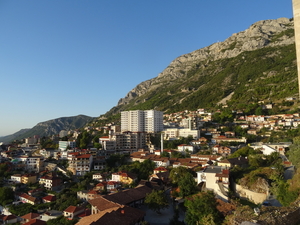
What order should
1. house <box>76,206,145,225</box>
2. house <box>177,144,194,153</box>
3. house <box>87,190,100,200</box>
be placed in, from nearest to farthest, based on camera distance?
house <box>76,206,145,225</box> < house <box>87,190,100,200</box> < house <box>177,144,194,153</box>

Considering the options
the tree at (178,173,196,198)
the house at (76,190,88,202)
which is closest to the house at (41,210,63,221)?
the house at (76,190,88,202)

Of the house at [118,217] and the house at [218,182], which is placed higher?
the house at [218,182]

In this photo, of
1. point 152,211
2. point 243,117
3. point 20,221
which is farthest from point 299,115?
point 20,221

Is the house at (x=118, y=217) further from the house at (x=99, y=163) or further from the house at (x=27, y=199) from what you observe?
the house at (x=99, y=163)

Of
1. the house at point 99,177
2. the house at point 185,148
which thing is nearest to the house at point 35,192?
the house at point 99,177

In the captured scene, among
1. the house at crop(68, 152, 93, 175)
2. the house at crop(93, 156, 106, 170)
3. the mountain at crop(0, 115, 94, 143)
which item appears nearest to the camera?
the house at crop(68, 152, 93, 175)

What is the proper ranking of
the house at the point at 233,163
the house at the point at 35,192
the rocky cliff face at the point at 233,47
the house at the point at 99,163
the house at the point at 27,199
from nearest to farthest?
the house at the point at 233,163
the house at the point at 27,199
the house at the point at 35,192
the house at the point at 99,163
the rocky cliff face at the point at 233,47

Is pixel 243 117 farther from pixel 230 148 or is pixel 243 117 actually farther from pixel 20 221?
pixel 20 221

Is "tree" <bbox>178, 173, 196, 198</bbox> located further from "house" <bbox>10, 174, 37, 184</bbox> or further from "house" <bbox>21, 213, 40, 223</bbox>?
"house" <bbox>10, 174, 37, 184</bbox>
